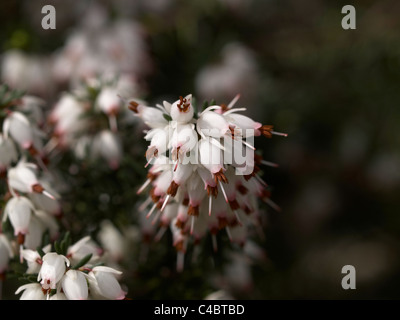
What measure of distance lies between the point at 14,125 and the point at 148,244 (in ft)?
2.38

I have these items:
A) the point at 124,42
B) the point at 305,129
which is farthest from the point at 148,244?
the point at 305,129

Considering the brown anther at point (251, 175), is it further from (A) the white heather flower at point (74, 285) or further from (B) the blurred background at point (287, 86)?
(B) the blurred background at point (287, 86)

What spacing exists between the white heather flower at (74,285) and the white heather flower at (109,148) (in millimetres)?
628

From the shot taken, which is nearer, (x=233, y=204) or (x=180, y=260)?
(x=233, y=204)

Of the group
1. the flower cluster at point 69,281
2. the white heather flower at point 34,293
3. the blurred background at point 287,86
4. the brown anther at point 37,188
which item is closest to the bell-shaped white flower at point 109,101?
the blurred background at point 287,86

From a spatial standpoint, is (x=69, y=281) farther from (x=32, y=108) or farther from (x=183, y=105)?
(x=32, y=108)

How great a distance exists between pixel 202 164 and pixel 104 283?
0.44 meters

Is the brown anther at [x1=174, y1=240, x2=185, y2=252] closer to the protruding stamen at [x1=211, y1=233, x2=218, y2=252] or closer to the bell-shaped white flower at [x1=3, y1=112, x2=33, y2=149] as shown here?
the protruding stamen at [x1=211, y1=233, x2=218, y2=252]

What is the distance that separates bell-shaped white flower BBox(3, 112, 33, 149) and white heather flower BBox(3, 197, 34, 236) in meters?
0.20

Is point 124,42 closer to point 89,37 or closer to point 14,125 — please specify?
point 89,37

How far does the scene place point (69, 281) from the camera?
1.57 meters

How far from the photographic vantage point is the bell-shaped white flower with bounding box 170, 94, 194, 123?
160cm

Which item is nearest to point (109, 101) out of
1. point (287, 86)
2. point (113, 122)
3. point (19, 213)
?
point (113, 122)

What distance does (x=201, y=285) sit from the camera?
2.15 meters
